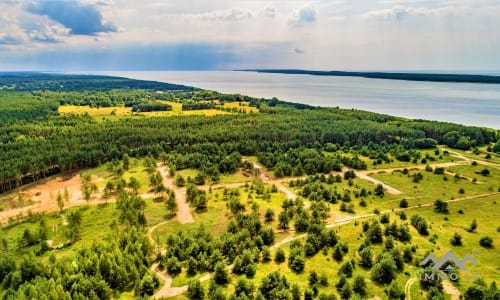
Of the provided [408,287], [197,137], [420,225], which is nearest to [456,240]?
[420,225]

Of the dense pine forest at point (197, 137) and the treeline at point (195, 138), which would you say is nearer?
the treeline at point (195, 138)

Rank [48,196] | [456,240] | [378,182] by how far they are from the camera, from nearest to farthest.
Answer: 1. [456,240]
2. [48,196]
3. [378,182]

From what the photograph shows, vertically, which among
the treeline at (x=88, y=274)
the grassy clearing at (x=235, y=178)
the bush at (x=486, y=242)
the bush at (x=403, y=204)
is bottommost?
the bush at (x=486, y=242)

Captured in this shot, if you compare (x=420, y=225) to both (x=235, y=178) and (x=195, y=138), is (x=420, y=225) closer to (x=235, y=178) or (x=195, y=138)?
(x=235, y=178)

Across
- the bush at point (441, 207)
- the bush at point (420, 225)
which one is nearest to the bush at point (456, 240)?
the bush at point (420, 225)

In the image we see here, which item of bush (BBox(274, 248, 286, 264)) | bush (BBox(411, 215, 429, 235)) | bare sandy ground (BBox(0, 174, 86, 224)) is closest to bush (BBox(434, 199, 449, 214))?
bush (BBox(411, 215, 429, 235))

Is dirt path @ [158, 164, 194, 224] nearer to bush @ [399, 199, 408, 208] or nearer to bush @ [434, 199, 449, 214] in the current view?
bush @ [399, 199, 408, 208]

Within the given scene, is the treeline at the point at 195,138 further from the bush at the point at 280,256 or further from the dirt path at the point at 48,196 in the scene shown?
the bush at the point at 280,256

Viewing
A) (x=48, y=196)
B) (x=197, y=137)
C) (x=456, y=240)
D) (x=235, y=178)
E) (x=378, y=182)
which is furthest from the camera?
(x=197, y=137)
